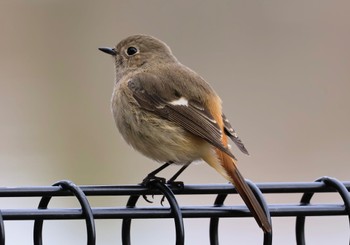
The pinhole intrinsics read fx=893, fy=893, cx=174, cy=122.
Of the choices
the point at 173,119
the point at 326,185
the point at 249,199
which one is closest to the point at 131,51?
the point at 173,119

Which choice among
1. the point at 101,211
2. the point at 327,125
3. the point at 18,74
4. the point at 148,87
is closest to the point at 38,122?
the point at 18,74

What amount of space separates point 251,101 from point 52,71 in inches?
73.6

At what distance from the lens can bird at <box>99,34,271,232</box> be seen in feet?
12.7

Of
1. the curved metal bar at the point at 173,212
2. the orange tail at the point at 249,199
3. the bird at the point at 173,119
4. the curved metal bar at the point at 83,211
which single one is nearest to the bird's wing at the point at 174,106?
the bird at the point at 173,119

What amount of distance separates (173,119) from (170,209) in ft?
5.00

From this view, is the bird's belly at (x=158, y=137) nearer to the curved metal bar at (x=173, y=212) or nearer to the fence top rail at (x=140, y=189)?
the curved metal bar at (x=173, y=212)

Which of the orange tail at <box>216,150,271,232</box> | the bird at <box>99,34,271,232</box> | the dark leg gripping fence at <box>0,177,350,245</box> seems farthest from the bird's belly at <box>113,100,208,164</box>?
the dark leg gripping fence at <box>0,177,350,245</box>

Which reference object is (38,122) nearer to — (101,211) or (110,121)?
(110,121)

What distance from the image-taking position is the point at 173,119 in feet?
13.3

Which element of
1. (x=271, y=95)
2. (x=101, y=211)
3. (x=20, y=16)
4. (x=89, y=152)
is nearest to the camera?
(x=101, y=211)

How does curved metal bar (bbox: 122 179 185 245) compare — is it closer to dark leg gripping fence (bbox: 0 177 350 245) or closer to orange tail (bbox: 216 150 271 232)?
dark leg gripping fence (bbox: 0 177 350 245)

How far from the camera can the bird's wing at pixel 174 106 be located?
3.86 meters

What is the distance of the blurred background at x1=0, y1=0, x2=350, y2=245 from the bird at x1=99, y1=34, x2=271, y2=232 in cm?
194

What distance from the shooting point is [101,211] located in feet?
8.23
